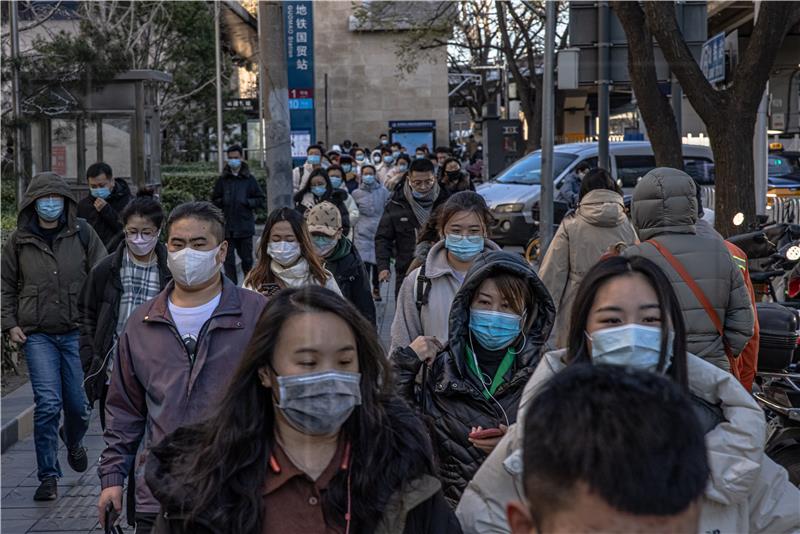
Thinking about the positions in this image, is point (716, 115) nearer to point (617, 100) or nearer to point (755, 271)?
point (755, 271)

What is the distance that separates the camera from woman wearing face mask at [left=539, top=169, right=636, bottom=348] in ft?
26.9

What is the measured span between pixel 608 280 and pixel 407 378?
1.40m

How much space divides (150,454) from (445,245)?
11.4ft

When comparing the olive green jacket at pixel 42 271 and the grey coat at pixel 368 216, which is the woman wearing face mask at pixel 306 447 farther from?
the grey coat at pixel 368 216

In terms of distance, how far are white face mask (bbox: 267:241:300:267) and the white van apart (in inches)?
565

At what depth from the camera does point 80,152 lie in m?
18.0

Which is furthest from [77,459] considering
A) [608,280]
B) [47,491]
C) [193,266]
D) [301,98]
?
[301,98]

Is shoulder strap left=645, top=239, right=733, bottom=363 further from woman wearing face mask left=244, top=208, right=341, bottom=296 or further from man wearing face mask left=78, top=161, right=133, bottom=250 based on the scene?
man wearing face mask left=78, top=161, right=133, bottom=250

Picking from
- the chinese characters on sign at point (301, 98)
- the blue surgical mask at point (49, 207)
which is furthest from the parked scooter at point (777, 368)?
the chinese characters on sign at point (301, 98)

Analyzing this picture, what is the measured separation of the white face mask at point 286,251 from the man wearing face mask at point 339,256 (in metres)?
0.98

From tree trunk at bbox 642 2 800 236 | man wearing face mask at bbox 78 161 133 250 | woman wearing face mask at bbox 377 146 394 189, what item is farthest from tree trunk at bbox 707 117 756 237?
woman wearing face mask at bbox 377 146 394 189

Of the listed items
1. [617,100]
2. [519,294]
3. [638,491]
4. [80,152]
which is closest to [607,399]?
[638,491]

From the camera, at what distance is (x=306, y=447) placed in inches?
117

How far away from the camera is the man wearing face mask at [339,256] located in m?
7.95
